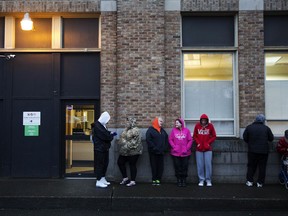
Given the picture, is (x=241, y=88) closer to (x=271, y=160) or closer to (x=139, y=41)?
(x=271, y=160)

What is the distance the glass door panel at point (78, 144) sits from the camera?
9.41m

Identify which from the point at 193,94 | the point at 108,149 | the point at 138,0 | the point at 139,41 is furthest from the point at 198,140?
the point at 138,0

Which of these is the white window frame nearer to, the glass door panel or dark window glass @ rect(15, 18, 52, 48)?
the glass door panel

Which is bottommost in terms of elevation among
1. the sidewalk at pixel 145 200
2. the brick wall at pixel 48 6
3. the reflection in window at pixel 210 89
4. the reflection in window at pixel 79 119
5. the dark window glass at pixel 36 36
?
the sidewalk at pixel 145 200

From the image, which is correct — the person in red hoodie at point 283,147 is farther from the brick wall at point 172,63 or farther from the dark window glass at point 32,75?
the dark window glass at point 32,75

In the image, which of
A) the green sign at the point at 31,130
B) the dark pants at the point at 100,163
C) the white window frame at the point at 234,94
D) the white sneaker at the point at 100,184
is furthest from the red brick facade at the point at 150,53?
the green sign at the point at 31,130

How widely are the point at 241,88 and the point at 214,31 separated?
1.77 meters

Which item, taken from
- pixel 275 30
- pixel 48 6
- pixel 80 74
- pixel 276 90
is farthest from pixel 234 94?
pixel 48 6

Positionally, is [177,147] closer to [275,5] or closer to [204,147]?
[204,147]

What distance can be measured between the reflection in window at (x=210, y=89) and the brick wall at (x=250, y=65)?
359 mm

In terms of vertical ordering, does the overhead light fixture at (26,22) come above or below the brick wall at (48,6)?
below

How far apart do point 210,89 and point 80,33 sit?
3.95 meters

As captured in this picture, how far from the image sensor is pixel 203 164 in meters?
8.62

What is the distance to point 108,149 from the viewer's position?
862 cm
